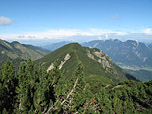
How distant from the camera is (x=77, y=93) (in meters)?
21.0

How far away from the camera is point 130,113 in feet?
86.9

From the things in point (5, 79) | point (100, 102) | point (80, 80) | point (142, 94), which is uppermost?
point (5, 79)

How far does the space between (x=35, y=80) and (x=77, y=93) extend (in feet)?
21.7

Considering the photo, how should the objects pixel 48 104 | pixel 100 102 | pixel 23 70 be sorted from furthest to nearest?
pixel 100 102 < pixel 23 70 < pixel 48 104

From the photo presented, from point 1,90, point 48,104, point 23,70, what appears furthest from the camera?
point 23,70

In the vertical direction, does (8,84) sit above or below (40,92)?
above

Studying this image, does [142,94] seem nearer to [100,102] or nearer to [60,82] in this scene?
[100,102]

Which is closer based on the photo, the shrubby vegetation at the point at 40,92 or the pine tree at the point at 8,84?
the shrubby vegetation at the point at 40,92

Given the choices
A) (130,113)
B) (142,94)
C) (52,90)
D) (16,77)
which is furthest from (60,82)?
(142,94)

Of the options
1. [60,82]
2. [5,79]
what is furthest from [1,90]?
[60,82]

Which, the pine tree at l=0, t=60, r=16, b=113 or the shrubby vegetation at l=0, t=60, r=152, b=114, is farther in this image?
the pine tree at l=0, t=60, r=16, b=113

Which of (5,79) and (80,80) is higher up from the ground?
(5,79)

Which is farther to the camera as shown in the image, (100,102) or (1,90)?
(100,102)

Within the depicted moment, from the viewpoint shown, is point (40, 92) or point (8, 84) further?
point (8, 84)
